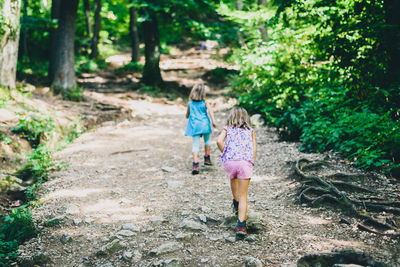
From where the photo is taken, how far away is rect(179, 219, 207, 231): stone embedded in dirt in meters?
4.38

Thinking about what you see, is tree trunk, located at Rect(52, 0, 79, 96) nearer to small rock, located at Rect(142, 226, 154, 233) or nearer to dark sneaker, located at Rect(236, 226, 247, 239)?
small rock, located at Rect(142, 226, 154, 233)

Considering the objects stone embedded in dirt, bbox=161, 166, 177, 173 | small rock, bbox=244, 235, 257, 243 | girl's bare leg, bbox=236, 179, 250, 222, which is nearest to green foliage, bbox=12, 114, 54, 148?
stone embedded in dirt, bbox=161, 166, 177, 173

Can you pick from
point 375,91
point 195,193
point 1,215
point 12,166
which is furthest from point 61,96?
point 375,91

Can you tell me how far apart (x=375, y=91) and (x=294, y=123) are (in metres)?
2.35

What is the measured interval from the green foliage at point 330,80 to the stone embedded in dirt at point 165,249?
141 inches

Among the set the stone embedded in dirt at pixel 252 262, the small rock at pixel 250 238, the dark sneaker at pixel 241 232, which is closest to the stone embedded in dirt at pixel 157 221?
the dark sneaker at pixel 241 232

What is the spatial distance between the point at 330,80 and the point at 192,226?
5.10m

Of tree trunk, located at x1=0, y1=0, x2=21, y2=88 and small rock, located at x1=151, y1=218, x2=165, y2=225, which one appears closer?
small rock, located at x1=151, y1=218, x2=165, y2=225

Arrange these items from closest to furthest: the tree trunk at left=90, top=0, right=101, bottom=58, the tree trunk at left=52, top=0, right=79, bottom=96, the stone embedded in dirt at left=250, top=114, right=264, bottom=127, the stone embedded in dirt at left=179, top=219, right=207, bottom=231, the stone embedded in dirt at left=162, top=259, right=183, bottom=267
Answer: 1. the stone embedded in dirt at left=162, top=259, right=183, bottom=267
2. the stone embedded in dirt at left=179, top=219, right=207, bottom=231
3. the stone embedded in dirt at left=250, top=114, right=264, bottom=127
4. the tree trunk at left=52, top=0, right=79, bottom=96
5. the tree trunk at left=90, top=0, right=101, bottom=58

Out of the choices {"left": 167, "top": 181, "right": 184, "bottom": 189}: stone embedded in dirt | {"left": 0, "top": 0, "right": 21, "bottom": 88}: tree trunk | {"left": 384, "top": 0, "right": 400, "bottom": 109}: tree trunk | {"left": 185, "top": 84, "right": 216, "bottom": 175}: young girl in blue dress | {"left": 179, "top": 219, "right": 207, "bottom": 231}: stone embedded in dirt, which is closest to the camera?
{"left": 179, "top": 219, "right": 207, "bottom": 231}: stone embedded in dirt

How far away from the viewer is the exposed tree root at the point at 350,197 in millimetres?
3963

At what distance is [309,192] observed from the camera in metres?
5.09

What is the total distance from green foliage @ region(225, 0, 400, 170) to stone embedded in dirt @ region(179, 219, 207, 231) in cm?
309

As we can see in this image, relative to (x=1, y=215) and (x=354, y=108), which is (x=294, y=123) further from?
(x=1, y=215)
